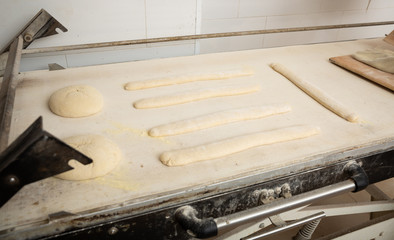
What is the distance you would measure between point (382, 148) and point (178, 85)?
0.91 meters

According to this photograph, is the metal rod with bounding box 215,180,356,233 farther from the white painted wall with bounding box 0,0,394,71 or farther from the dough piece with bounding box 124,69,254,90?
the white painted wall with bounding box 0,0,394,71

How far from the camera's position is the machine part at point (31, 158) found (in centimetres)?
69

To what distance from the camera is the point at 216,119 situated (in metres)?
1.22

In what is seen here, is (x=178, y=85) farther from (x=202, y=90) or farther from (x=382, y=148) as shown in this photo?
(x=382, y=148)

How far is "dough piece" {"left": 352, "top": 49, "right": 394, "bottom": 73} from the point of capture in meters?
1.67

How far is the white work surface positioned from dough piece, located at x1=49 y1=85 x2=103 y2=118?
0.09 ft

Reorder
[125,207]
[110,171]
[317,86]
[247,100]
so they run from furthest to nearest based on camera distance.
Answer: [317,86] < [247,100] < [110,171] < [125,207]

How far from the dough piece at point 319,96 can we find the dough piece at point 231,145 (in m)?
0.20

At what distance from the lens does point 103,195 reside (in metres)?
0.87

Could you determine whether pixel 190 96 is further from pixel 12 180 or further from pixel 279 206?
pixel 12 180

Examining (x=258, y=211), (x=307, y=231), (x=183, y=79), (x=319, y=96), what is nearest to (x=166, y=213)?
(x=258, y=211)

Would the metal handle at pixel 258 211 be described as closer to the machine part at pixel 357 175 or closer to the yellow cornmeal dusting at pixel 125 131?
the machine part at pixel 357 175

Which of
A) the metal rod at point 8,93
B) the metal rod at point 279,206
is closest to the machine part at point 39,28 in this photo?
the metal rod at point 8,93

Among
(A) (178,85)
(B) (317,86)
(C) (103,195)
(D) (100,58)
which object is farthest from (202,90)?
(D) (100,58)
